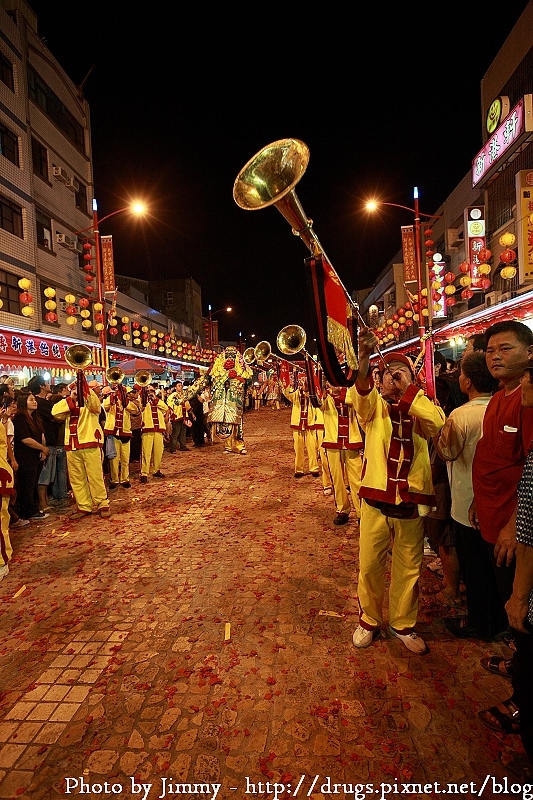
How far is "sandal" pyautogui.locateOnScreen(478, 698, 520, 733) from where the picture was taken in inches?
104

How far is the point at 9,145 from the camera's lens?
59.5ft

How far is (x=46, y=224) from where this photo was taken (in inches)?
828

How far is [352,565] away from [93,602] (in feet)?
10.1

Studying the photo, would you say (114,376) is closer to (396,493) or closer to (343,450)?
(343,450)

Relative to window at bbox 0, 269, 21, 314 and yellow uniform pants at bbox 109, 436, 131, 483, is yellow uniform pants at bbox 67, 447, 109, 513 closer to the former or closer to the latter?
yellow uniform pants at bbox 109, 436, 131, 483

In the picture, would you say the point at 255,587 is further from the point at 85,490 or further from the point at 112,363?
Result: the point at 112,363

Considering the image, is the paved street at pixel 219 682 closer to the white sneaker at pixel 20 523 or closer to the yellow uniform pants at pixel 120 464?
the white sneaker at pixel 20 523

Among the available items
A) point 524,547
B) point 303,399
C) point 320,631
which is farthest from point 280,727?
point 303,399

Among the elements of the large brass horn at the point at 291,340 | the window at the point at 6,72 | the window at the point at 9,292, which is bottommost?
the large brass horn at the point at 291,340

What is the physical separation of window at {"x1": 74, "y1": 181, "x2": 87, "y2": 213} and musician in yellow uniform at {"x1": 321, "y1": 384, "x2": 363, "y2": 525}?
2434cm

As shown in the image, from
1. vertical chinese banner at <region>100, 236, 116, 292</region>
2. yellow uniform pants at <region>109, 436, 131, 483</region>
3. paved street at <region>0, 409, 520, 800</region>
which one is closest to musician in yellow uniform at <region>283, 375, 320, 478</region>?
yellow uniform pants at <region>109, 436, 131, 483</region>

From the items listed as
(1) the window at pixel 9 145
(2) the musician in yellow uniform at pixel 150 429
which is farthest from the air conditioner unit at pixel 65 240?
(2) the musician in yellow uniform at pixel 150 429

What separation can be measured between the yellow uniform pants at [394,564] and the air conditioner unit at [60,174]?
24.9 metres

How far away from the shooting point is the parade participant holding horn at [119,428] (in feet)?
31.3
